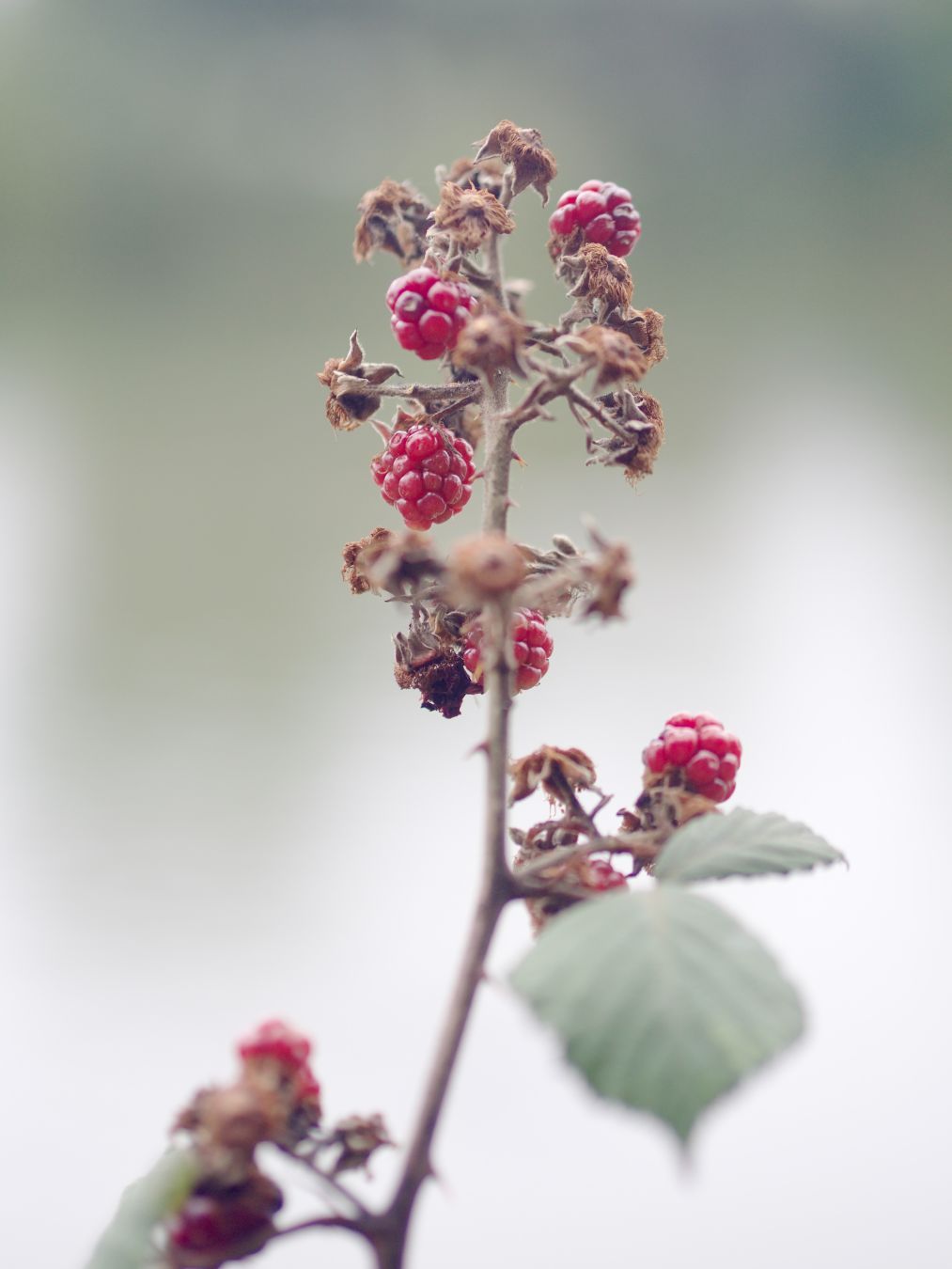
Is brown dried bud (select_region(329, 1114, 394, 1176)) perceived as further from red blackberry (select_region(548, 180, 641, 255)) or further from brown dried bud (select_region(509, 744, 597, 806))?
red blackberry (select_region(548, 180, 641, 255))

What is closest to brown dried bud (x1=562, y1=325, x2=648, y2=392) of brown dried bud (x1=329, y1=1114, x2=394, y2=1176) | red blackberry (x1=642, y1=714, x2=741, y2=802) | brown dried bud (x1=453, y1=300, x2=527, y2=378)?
brown dried bud (x1=453, y1=300, x2=527, y2=378)

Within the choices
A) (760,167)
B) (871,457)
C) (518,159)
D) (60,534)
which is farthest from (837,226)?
(518,159)

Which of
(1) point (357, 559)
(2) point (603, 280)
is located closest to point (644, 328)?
(2) point (603, 280)

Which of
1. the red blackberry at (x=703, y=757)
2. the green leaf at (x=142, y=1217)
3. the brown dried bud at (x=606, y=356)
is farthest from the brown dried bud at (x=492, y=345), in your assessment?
the green leaf at (x=142, y=1217)

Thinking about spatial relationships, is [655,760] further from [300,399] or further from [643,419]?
[300,399]

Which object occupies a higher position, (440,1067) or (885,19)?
(885,19)
